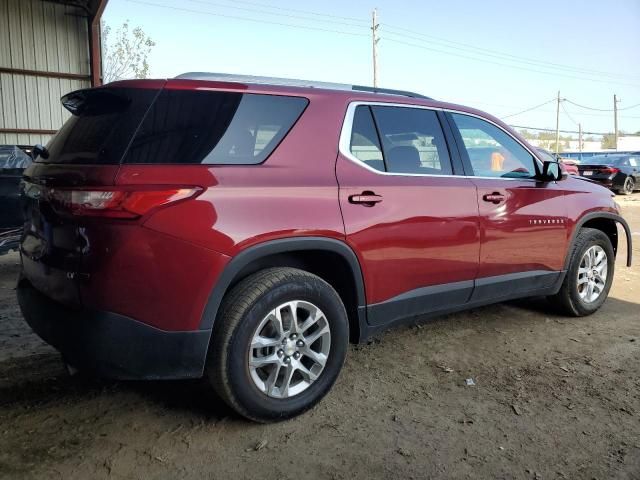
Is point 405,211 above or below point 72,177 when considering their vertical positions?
below

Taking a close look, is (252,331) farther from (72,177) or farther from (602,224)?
(602,224)

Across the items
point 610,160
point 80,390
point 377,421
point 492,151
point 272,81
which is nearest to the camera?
point 377,421

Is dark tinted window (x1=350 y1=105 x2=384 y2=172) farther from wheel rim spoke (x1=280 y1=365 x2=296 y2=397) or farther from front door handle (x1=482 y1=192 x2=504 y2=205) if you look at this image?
wheel rim spoke (x1=280 y1=365 x2=296 y2=397)

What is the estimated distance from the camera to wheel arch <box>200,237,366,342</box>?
2662mm

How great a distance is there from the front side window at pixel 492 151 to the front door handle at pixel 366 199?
3.41ft

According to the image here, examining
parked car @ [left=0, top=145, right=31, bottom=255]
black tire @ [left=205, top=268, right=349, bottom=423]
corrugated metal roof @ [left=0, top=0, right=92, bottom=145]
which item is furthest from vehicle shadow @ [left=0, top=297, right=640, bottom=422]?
corrugated metal roof @ [left=0, top=0, right=92, bottom=145]

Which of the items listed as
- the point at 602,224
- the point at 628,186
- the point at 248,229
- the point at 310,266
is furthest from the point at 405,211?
the point at 628,186

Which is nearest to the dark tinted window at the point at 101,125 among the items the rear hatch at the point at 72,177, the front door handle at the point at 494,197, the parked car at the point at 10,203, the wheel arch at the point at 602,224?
the rear hatch at the point at 72,177

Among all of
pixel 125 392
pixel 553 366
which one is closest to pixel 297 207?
pixel 125 392

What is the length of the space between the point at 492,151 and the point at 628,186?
17206 millimetres

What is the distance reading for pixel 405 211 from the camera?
3.34 m

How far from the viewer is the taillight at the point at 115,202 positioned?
2.43m

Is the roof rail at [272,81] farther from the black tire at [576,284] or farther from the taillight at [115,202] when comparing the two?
the black tire at [576,284]

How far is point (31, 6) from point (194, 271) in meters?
13.5
